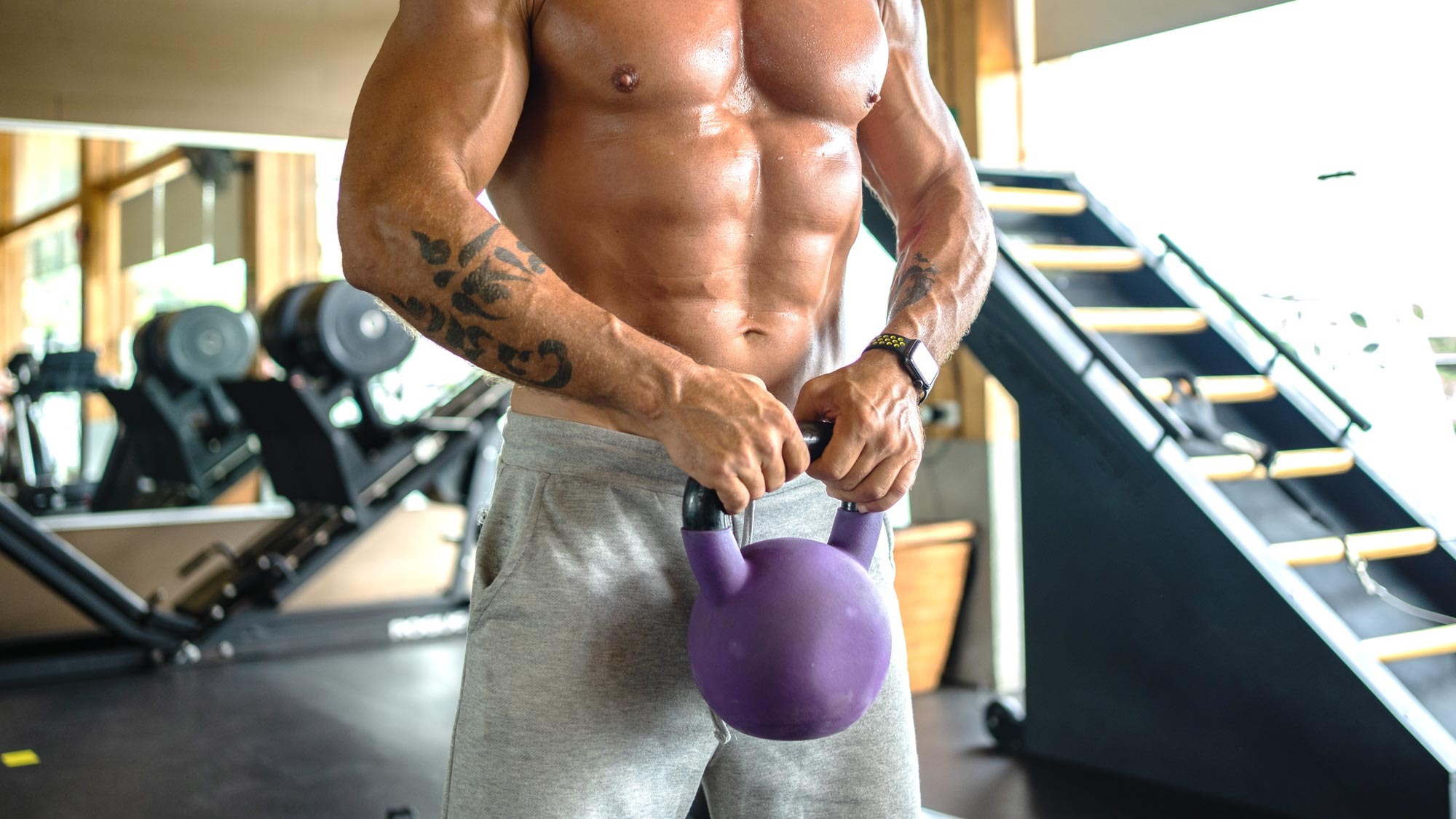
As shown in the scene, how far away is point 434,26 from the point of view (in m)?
1.04

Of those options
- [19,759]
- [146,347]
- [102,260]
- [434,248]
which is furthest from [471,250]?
[102,260]

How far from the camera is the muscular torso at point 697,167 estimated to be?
1094 mm

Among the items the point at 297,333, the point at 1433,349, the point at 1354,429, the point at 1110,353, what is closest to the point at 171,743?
the point at 297,333

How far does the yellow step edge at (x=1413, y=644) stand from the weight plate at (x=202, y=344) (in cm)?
463

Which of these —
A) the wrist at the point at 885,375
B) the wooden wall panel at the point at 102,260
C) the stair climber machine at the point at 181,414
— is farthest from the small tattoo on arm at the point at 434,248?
the wooden wall panel at the point at 102,260

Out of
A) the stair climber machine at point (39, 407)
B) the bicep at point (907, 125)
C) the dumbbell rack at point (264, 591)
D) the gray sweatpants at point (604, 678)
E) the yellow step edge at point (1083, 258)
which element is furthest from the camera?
the stair climber machine at point (39, 407)

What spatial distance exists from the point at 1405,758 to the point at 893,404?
1.96 m

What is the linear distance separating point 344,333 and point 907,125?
3.95m

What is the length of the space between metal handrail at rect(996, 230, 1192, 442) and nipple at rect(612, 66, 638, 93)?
1842 millimetres

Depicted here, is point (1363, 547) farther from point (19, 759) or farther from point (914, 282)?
point (19, 759)

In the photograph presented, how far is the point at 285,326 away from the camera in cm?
502

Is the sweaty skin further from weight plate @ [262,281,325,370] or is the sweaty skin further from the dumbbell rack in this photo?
weight plate @ [262,281,325,370]

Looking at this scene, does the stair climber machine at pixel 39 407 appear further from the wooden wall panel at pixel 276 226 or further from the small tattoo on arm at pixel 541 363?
the small tattoo on arm at pixel 541 363

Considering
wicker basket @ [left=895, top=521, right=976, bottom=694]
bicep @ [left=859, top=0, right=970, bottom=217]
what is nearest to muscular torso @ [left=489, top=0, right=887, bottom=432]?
bicep @ [left=859, top=0, right=970, bottom=217]
